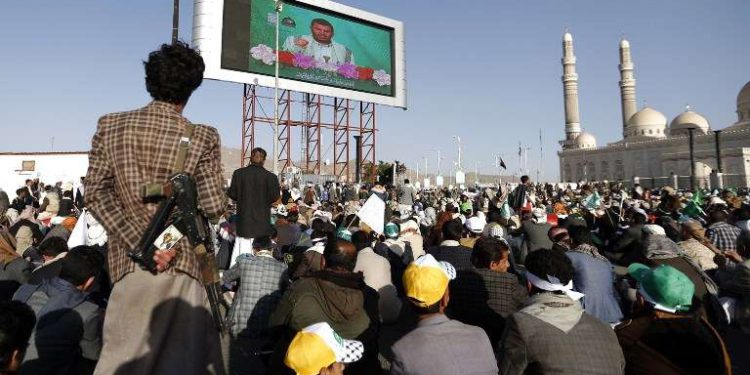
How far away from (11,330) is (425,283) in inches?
68.3

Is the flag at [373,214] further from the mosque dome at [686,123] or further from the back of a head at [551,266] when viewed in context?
the mosque dome at [686,123]

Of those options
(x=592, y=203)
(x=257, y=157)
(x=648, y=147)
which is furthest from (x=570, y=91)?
(x=257, y=157)

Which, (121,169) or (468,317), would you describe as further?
(468,317)

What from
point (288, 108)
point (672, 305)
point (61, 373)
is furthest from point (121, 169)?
point (288, 108)

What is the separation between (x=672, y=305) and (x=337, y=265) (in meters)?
2.19

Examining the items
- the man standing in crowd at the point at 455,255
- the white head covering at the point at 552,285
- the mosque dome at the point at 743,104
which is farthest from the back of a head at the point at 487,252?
the mosque dome at the point at 743,104

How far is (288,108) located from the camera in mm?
33156

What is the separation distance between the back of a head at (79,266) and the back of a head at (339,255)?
1656mm

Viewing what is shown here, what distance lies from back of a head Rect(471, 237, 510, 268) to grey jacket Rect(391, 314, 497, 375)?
1.76m

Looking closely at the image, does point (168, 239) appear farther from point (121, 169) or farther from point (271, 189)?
point (271, 189)

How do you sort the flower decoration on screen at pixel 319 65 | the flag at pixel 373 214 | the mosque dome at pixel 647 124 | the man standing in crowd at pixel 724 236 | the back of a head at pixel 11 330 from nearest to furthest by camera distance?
the back of a head at pixel 11 330
the man standing in crowd at pixel 724 236
the flag at pixel 373 214
the flower decoration on screen at pixel 319 65
the mosque dome at pixel 647 124

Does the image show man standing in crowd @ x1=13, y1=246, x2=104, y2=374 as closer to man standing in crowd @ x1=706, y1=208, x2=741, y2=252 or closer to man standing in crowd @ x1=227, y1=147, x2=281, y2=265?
man standing in crowd @ x1=227, y1=147, x2=281, y2=265

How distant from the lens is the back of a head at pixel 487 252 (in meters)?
4.08

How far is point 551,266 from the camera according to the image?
9.12ft
